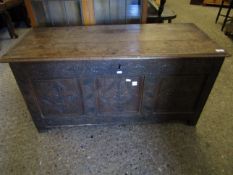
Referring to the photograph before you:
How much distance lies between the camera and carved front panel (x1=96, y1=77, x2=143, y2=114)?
1.17 meters

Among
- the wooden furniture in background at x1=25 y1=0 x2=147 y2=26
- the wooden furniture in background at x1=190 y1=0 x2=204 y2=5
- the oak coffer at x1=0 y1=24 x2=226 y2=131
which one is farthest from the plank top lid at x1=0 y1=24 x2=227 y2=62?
the wooden furniture in background at x1=190 y1=0 x2=204 y2=5

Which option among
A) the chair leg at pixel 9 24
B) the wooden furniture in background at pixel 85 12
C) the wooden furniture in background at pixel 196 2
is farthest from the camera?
the wooden furniture in background at pixel 196 2

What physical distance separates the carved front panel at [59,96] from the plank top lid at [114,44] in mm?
201

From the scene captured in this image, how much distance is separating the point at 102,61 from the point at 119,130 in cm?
72

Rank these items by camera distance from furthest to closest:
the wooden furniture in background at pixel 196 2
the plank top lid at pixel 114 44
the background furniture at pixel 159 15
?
the wooden furniture in background at pixel 196 2, the background furniture at pixel 159 15, the plank top lid at pixel 114 44

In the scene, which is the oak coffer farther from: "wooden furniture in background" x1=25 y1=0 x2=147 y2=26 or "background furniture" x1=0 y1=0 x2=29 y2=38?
"background furniture" x1=0 y1=0 x2=29 y2=38

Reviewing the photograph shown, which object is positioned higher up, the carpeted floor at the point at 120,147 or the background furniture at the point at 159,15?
the background furniture at the point at 159,15

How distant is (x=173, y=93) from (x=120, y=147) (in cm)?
61

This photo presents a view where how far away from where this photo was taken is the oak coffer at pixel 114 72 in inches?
41.5

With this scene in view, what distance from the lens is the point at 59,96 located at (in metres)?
1.24

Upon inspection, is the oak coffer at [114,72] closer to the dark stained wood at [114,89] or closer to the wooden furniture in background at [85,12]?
the dark stained wood at [114,89]

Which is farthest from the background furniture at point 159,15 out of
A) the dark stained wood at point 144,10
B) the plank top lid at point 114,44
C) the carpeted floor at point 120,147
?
the carpeted floor at point 120,147

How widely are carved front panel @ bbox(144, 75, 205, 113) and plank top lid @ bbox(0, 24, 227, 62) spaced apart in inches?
A: 7.9

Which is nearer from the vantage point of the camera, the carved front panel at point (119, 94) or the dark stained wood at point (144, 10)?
the carved front panel at point (119, 94)
